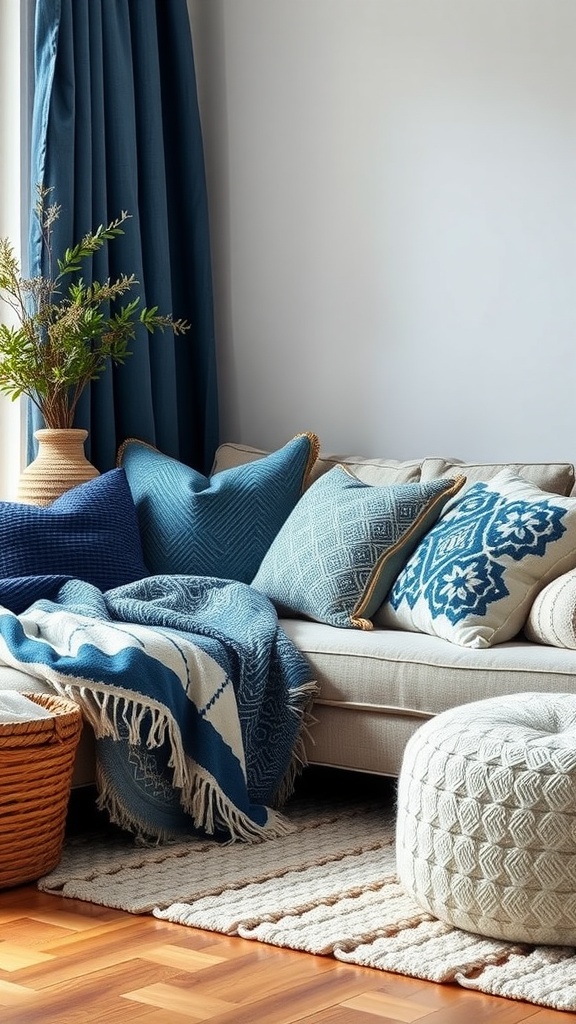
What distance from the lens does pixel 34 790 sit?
7.65 ft

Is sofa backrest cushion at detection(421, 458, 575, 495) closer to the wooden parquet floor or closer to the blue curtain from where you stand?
the blue curtain

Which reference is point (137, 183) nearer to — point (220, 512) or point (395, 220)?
point (395, 220)

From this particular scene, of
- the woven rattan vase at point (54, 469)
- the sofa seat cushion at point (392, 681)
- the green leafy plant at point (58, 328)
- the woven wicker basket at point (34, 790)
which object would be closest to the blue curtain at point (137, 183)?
the green leafy plant at point (58, 328)

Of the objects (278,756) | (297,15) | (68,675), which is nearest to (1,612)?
(68,675)

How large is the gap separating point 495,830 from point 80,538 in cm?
150

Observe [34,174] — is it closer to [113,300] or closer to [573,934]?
[113,300]

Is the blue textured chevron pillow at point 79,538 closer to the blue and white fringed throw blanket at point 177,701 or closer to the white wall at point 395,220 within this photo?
the blue and white fringed throw blanket at point 177,701

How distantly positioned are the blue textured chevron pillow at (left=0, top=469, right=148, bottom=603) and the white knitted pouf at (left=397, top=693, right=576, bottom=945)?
1.22 meters

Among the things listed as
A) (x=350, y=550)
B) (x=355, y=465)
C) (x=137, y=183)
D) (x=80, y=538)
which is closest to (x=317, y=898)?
(x=350, y=550)

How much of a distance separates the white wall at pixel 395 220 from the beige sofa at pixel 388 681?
1014mm

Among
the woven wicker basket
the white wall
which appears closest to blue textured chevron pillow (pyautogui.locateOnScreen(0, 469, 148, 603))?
the woven wicker basket

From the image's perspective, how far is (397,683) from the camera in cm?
267

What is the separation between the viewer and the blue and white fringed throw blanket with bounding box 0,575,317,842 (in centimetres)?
251

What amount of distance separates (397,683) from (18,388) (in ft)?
4.72
